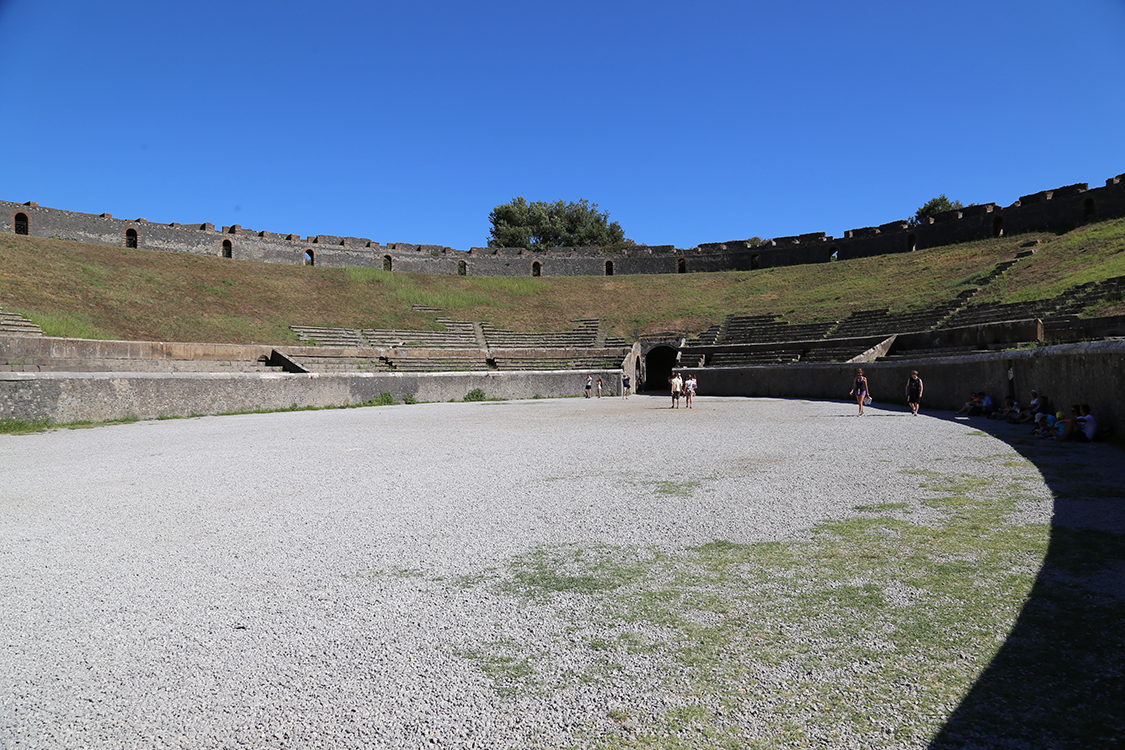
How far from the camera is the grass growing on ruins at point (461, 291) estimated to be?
2695cm

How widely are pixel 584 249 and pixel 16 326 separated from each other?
41.3 metres

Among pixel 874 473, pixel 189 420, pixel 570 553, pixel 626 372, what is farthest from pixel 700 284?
pixel 570 553

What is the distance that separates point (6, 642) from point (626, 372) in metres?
30.9

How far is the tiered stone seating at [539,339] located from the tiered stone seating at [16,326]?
64.6ft

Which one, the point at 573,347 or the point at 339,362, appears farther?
the point at 573,347

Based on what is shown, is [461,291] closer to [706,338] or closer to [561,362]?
[561,362]

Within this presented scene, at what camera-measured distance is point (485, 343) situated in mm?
35812

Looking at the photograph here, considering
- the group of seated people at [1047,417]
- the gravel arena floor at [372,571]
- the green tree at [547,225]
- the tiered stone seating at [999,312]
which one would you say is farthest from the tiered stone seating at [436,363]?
the green tree at [547,225]

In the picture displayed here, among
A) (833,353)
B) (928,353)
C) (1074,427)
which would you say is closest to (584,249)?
(833,353)

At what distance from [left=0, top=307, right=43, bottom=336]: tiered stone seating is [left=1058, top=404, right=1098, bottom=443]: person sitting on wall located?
88.1 ft

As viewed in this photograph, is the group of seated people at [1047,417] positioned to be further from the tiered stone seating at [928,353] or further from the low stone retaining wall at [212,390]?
the low stone retaining wall at [212,390]

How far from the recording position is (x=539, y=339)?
→ 3725 cm

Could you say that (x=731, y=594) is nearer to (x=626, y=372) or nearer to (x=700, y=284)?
(x=626, y=372)

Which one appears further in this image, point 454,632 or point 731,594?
point 731,594
